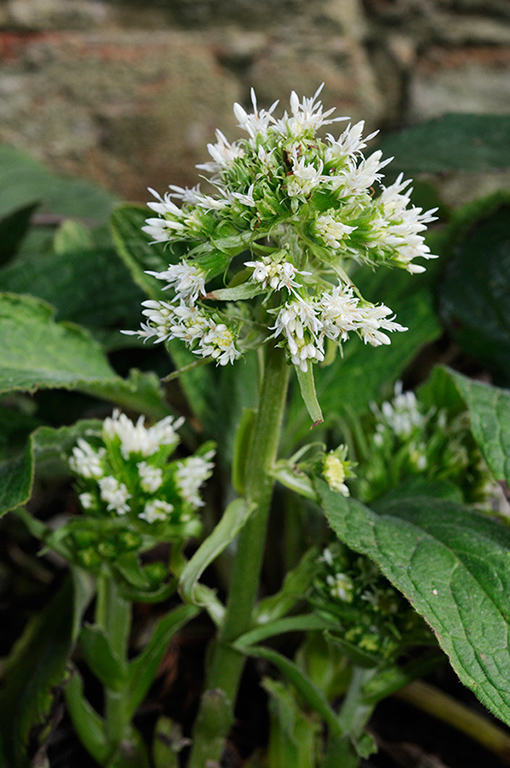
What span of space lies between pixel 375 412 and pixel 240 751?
21.3 inches

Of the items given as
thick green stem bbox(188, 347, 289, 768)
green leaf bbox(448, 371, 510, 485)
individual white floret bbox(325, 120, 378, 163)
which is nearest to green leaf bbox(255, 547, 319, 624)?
thick green stem bbox(188, 347, 289, 768)

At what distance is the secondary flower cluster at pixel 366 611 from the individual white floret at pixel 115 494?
0.78ft

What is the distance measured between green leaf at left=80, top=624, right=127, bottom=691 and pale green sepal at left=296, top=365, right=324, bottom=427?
42cm

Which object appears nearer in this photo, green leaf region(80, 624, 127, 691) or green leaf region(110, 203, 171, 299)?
green leaf region(80, 624, 127, 691)

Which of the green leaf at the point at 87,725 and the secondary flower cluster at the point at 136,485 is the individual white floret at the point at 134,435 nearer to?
the secondary flower cluster at the point at 136,485

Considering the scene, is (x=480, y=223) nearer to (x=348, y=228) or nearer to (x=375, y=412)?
(x=375, y=412)

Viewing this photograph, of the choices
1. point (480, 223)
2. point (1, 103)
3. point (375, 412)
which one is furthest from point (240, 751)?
point (1, 103)

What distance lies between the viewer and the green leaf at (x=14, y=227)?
1.18m

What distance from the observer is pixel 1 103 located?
1.92 metres

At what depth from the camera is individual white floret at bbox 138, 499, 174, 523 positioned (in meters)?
0.73

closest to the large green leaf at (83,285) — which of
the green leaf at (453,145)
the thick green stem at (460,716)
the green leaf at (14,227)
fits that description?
the green leaf at (14,227)

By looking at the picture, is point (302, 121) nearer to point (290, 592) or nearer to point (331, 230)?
point (331, 230)

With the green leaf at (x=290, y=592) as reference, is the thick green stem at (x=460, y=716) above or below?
below

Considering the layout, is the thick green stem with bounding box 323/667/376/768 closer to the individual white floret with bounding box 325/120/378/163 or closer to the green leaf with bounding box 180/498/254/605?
the green leaf with bounding box 180/498/254/605
